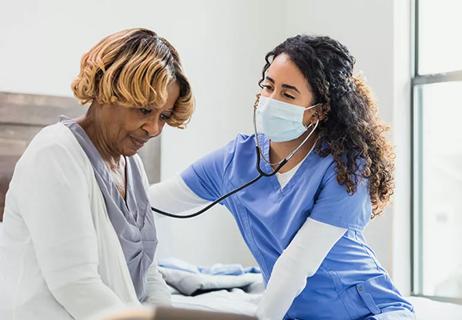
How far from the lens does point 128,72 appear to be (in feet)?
4.75

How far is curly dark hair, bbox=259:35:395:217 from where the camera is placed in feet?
6.59

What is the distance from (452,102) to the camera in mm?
3607

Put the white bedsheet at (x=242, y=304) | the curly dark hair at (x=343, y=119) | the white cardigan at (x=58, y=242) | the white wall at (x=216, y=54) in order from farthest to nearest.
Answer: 1. the white wall at (x=216, y=54)
2. the white bedsheet at (x=242, y=304)
3. the curly dark hair at (x=343, y=119)
4. the white cardigan at (x=58, y=242)

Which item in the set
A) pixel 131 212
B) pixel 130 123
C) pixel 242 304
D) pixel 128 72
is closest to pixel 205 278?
pixel 242 304

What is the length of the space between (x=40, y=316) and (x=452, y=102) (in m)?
2.67

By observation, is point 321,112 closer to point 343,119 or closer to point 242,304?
point 343,119

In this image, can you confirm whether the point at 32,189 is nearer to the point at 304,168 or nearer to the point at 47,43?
the point at 304,168

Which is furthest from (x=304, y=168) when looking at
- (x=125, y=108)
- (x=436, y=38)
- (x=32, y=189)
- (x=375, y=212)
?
(x=436, y=38)

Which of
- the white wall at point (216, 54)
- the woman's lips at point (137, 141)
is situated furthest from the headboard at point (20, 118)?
the woman's lips at point (137, 141)

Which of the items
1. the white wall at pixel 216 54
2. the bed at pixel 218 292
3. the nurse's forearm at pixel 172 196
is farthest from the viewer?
the white wall at pixel 216 54

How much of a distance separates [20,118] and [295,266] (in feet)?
5.86

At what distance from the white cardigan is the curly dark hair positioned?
744 mm

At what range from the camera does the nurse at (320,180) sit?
197 cm

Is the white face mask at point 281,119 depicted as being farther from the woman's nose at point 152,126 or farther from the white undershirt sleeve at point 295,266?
the woman's nose at point 152,126
